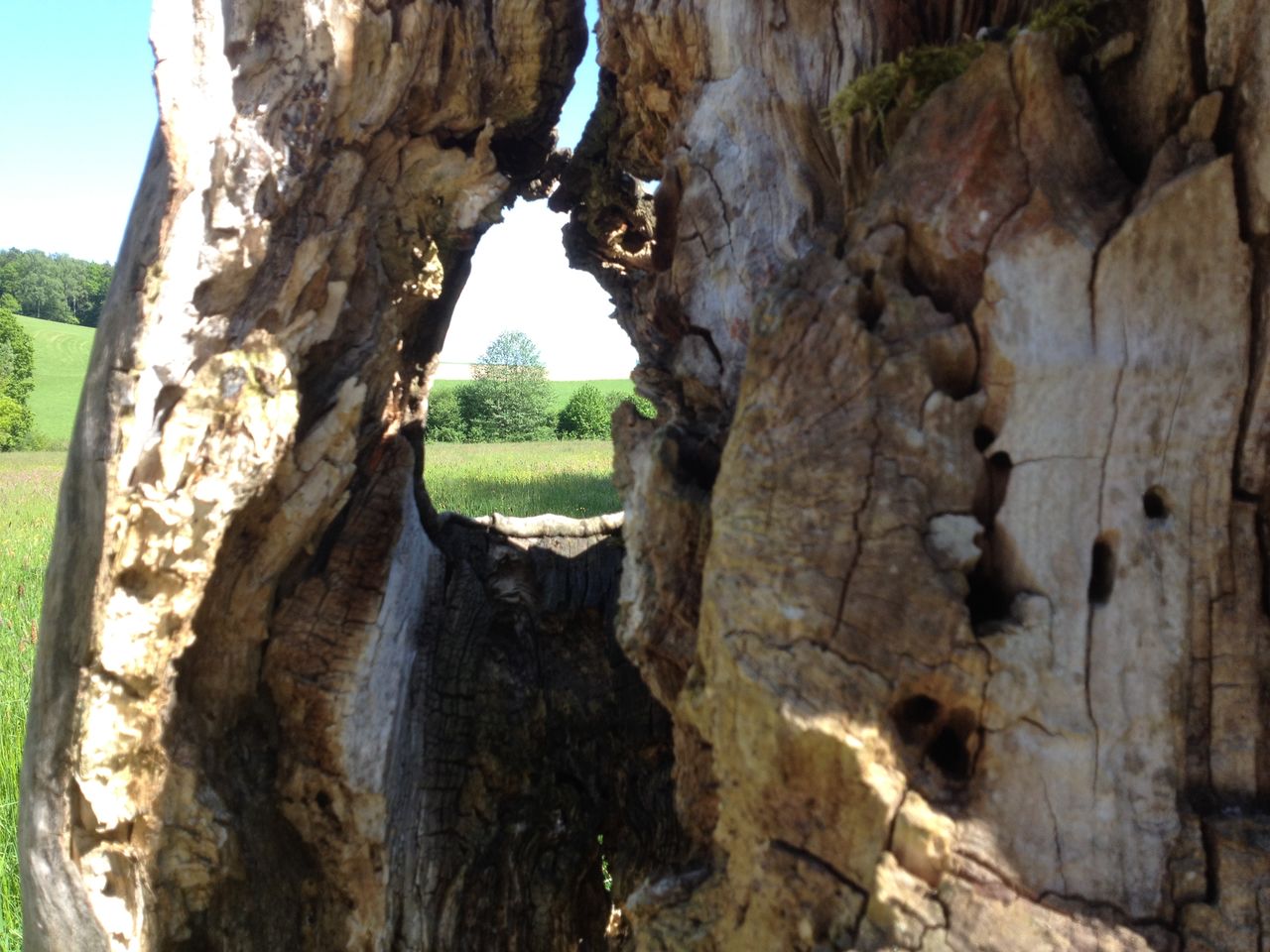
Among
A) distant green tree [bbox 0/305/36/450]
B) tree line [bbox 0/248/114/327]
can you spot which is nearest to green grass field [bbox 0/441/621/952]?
distant green tree [bbox 0/305/36/450]

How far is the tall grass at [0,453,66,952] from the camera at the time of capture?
3279 millimetres

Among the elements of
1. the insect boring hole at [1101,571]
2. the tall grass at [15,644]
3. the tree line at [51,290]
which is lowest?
the tall grass at [15,644]

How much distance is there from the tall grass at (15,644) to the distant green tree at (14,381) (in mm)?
38740

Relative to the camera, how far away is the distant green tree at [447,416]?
45969 mm

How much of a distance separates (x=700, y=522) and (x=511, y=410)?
4975 cm

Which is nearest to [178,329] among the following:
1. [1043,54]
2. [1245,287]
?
[1043,54]

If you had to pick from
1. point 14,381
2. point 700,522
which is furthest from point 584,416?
point 700,522

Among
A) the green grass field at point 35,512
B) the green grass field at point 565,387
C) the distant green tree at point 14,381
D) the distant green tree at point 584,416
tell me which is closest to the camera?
the green grass field at point 35,512

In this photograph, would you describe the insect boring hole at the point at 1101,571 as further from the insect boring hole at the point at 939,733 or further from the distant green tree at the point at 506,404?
the distant green tree at the point at 506,404

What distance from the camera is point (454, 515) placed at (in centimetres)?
309

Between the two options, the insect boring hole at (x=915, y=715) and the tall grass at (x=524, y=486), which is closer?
the insect boring hole at (x=915, y=715)

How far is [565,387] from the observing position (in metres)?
63.5

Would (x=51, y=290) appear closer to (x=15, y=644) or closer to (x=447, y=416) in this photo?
(x=447, y=416)

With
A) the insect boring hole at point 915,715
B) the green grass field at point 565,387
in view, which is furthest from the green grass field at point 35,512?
the green grass field at point 565,387
